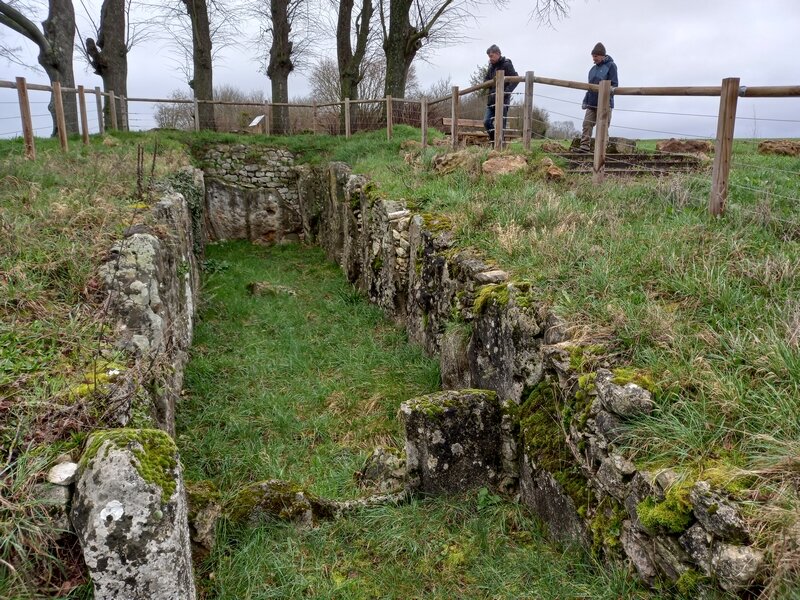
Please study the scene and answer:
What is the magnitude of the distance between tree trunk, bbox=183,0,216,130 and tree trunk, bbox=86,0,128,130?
6.76ft

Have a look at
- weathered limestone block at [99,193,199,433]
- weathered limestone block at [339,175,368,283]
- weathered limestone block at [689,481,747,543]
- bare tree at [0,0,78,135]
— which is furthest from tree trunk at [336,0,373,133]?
weathered limestone block at [689,481,747,543]

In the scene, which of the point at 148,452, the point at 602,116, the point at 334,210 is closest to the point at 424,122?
the point at 334,210

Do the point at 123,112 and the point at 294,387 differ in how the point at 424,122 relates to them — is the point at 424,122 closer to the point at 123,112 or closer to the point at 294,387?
the point at 294,387

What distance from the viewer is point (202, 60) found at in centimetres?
1847

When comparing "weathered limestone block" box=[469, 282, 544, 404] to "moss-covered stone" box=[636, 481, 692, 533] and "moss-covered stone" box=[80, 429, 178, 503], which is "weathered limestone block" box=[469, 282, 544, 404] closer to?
"moss-covered stone" box=[636, 481, 692, 533]

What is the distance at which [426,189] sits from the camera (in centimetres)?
844

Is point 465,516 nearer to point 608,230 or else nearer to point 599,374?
point 599,374

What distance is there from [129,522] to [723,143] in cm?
548

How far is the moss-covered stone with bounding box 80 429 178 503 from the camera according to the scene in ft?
8.45

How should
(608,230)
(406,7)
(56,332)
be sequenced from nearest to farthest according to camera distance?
(56,332), (608,230), (406,7)

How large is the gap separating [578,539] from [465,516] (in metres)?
0.86

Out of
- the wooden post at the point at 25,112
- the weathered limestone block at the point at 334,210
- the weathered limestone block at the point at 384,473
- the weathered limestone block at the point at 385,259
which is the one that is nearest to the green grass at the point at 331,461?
the weathered limestone block at the point at 384,473

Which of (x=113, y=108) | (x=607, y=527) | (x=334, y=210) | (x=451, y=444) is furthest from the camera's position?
(x=113, y=108)

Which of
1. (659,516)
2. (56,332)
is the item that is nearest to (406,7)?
(56,332)
